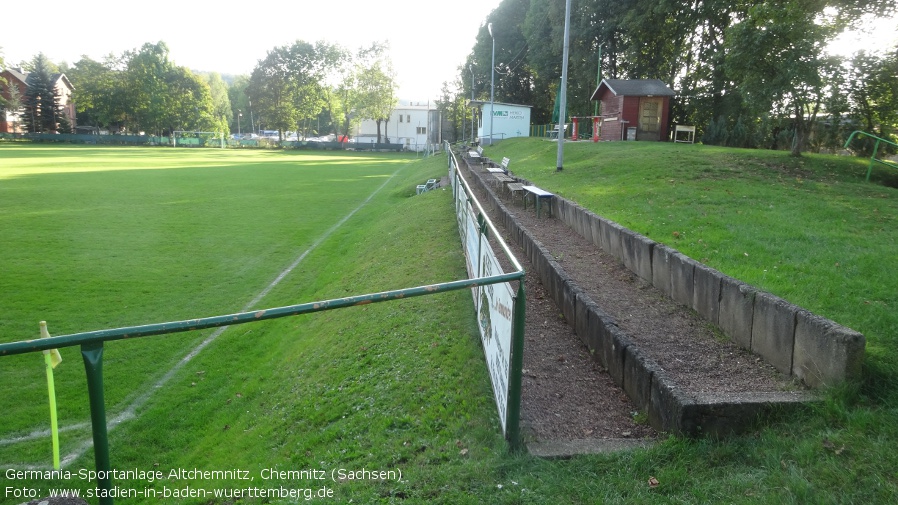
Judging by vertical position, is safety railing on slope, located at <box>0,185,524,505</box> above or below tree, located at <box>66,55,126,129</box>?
below

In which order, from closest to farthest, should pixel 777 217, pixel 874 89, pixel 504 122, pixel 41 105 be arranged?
pixel 777 217 < pixel 874 89 < pixel 504 122 < pixel 41 105

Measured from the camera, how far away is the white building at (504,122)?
4769cm

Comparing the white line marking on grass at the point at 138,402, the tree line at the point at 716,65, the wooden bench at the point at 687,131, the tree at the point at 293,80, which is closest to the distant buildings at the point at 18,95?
the tree at the point at 293,80

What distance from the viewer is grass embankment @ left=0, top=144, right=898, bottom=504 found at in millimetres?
3754

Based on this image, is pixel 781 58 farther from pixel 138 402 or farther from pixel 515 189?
pixel 138 402

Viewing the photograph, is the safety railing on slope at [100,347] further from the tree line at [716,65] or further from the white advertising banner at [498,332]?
the tree line at [716,65]

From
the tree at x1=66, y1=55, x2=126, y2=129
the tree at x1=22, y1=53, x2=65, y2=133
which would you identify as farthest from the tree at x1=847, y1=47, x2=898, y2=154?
the tree at x1=22, y1=53, x2=65, y2=133

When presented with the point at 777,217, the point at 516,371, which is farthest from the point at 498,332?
the point at 777,217

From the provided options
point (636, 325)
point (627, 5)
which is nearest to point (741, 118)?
point (627, 5)

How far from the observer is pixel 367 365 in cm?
689

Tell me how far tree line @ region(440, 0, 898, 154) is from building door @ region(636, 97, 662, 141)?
10.2ft

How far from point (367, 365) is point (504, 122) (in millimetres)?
43853

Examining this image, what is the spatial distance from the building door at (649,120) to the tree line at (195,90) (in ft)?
207

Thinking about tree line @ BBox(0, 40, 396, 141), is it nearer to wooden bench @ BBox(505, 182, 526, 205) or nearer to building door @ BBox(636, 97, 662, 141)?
building door @ BBox(636, 97, 662, 141)
